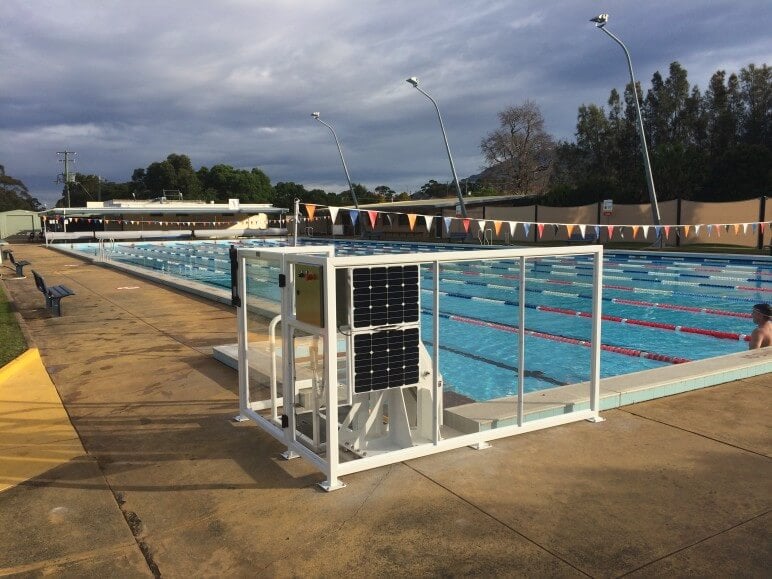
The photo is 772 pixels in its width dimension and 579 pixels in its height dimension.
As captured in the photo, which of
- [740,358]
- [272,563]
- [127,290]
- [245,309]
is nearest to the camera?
[272,563]

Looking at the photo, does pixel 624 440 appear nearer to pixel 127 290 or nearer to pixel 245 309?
pixel 245 309

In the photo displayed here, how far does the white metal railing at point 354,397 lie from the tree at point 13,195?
86.9 m

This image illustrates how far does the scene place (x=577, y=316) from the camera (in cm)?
1133

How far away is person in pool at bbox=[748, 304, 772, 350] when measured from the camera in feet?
21.7

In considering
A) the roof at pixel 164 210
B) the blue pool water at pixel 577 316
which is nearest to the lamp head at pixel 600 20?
the blue pool water at pixel 577 316

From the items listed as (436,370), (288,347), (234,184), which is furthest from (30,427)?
A: (234,184)

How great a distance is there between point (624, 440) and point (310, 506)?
7.20 ft

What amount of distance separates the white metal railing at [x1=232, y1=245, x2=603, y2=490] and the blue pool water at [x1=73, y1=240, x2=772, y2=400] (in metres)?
0.49

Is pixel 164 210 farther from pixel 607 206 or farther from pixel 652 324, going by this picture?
pixel 652 324

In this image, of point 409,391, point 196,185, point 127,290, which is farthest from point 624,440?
point 196,185

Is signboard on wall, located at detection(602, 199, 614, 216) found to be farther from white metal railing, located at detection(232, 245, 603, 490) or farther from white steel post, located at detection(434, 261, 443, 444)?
white steel post, located at detection(434, 261, 443, 444)

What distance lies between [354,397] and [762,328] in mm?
5330

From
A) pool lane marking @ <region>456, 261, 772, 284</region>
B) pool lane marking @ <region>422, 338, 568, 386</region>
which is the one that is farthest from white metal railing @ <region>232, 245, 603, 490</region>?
pool lane marking @ <region>456, 261, 772, 284</region>

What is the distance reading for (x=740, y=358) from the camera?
584cm
